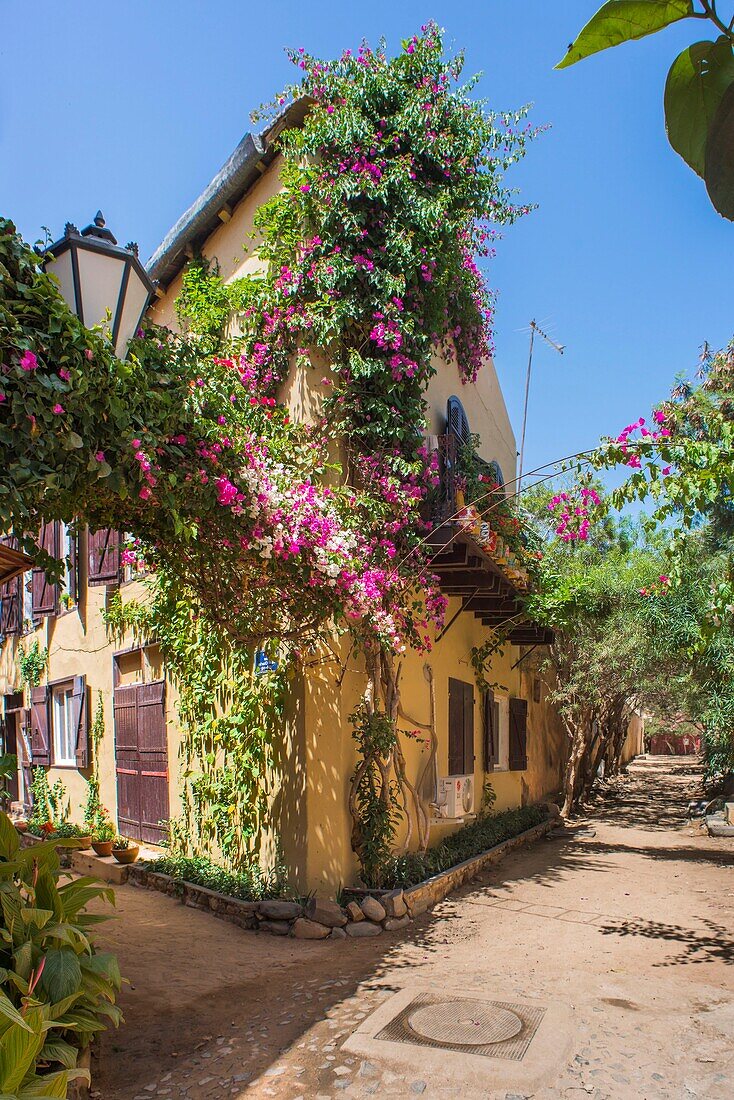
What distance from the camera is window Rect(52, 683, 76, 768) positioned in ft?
41.9

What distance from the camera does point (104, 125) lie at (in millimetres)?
3742

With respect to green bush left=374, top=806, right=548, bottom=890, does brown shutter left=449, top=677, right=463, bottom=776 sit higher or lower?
higher

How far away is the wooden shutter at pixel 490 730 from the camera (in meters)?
12.0

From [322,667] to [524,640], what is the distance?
6020 mm

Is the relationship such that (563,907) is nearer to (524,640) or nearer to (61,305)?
(524,640)

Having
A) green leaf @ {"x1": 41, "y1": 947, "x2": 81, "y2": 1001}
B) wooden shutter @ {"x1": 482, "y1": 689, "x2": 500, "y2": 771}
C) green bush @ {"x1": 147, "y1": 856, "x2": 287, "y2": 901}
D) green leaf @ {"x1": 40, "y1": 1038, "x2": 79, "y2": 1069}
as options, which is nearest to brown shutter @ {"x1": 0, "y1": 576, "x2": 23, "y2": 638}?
green bush @ {"x1": 147, "y1": 856, "x2": 287, "y2": 901}

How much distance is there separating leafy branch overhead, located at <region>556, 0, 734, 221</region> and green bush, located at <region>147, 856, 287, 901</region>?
7.83 m

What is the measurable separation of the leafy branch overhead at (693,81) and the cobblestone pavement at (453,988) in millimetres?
4430

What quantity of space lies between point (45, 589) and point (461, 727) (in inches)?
265

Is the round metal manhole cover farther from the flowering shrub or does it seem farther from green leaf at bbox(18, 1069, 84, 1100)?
the flowering shrub

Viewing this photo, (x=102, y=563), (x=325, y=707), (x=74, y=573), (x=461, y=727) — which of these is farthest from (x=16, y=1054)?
(x=74, y=573)

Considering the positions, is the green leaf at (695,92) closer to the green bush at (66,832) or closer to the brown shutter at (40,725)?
the green bush at (66,832)

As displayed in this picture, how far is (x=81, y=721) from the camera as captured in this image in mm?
11875


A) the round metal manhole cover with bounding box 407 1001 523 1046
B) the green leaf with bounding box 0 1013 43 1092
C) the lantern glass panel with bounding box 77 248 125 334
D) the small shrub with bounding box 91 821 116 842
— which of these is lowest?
the small shrub with bounding box 91 821 116 842
